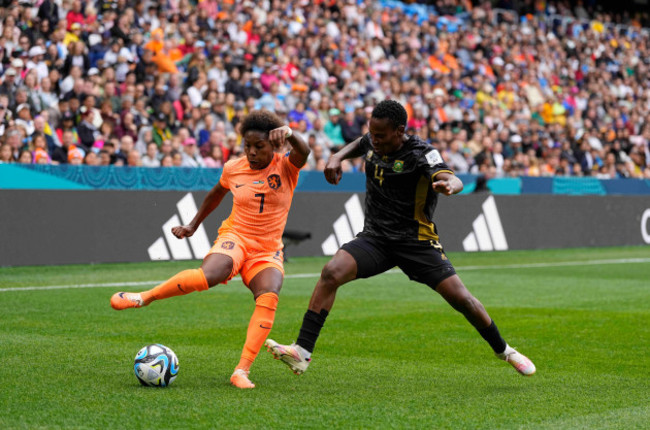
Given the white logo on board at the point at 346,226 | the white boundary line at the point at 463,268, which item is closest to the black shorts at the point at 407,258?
the white boundary line at the point at 463,268

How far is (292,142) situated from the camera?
6.75 metres

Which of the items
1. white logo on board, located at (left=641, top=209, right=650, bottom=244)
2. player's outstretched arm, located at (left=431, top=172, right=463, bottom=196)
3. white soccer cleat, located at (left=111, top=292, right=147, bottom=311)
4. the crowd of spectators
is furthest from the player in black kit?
white logo on board, located at (left=641, top=209, right=650, bottom=244)

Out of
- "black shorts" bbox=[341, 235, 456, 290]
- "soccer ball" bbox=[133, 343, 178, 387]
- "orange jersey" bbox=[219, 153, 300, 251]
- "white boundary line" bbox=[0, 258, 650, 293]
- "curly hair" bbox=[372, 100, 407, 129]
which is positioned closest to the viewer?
"soccer ball" bbox=[133, 343, 178, 387]

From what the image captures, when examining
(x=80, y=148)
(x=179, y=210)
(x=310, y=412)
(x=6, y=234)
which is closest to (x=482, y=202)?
(x=179, y=210)

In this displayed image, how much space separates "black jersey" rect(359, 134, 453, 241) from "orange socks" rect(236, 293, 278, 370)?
0.93 m

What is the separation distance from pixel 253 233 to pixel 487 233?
15.0 metres

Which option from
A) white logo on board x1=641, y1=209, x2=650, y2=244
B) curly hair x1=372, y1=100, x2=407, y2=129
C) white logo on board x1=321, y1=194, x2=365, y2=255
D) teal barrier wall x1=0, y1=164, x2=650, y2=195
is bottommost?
white logo on board x1=641, y1=209, x2=650, y2=244

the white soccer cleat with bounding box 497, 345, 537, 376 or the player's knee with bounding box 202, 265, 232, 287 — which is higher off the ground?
the player's knee with bounding box 202, 265, 232, 287

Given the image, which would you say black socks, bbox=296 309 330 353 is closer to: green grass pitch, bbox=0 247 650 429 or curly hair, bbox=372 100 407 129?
green grass pitch, bbox=0 247 650 429

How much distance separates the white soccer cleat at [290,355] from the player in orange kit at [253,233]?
0.21 metres

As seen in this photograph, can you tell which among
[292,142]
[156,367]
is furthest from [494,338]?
[156,367]

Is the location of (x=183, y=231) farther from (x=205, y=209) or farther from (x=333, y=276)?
(x=333, y=276)

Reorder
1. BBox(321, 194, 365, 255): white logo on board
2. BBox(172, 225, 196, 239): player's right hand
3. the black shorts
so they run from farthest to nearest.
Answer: BBox(321, 194, 365, 255): white logo on board → BBox(172, 225, 196, 239): player's right hand → the black shorts

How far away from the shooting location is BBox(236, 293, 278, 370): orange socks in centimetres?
663
